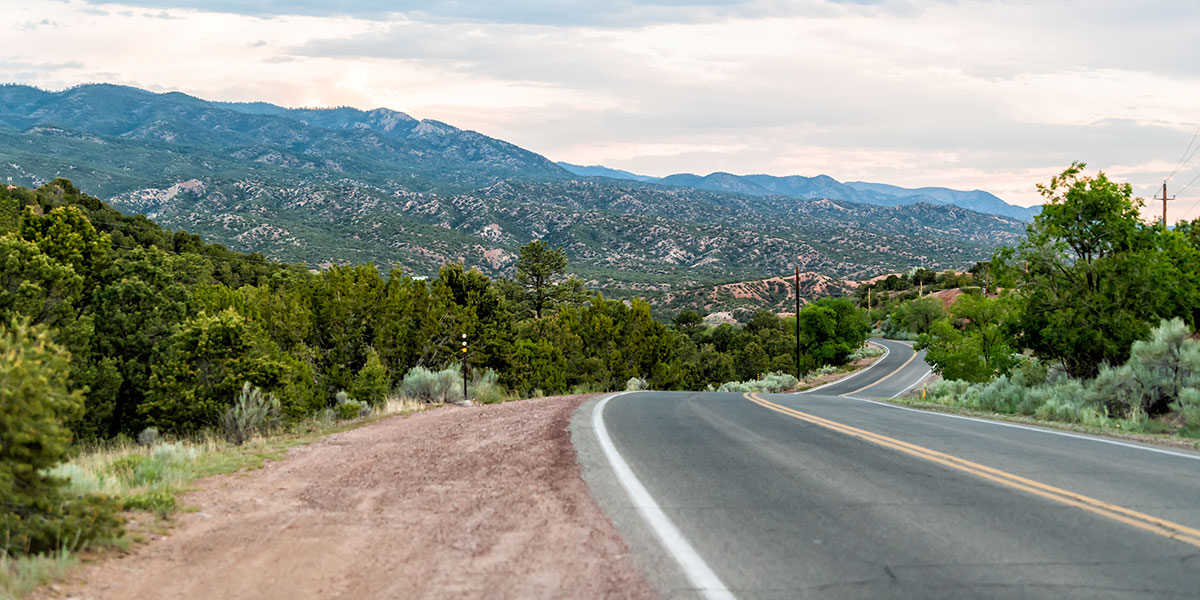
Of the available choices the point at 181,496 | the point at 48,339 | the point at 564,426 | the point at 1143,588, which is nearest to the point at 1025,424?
the point at 564,426

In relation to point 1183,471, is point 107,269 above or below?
above

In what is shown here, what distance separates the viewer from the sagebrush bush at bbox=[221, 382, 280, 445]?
45.2 ft

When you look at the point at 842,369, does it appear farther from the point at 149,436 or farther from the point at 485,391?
the point at 149,436

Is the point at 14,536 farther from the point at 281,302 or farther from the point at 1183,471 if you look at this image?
the point at 281,302

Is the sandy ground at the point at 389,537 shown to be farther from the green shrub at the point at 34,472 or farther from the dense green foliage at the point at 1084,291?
the dense green foliage at the point at 1084,291

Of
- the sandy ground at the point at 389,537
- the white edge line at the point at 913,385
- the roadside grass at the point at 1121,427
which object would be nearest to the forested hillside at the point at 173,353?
the sandy ground at the point at 389,537

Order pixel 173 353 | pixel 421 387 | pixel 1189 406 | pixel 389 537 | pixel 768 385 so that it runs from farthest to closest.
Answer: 1. pixel 768 385
2. pixel 421 387
3. pixel 173 353
4. pixel 1189 406
5. pixel 389 537

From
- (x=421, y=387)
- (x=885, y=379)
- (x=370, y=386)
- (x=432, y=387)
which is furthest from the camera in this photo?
(x=885, y=379)

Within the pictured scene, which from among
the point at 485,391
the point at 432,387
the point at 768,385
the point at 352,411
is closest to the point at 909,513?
the point at 352,411

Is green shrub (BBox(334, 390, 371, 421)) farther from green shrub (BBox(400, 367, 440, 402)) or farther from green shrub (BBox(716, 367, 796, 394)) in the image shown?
green shrub (BBox(716, 367, 796, 394))

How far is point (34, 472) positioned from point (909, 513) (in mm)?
6652

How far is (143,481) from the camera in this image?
8.09 metres

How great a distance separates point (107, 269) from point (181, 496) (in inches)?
650

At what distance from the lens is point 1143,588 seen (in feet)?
14.8
